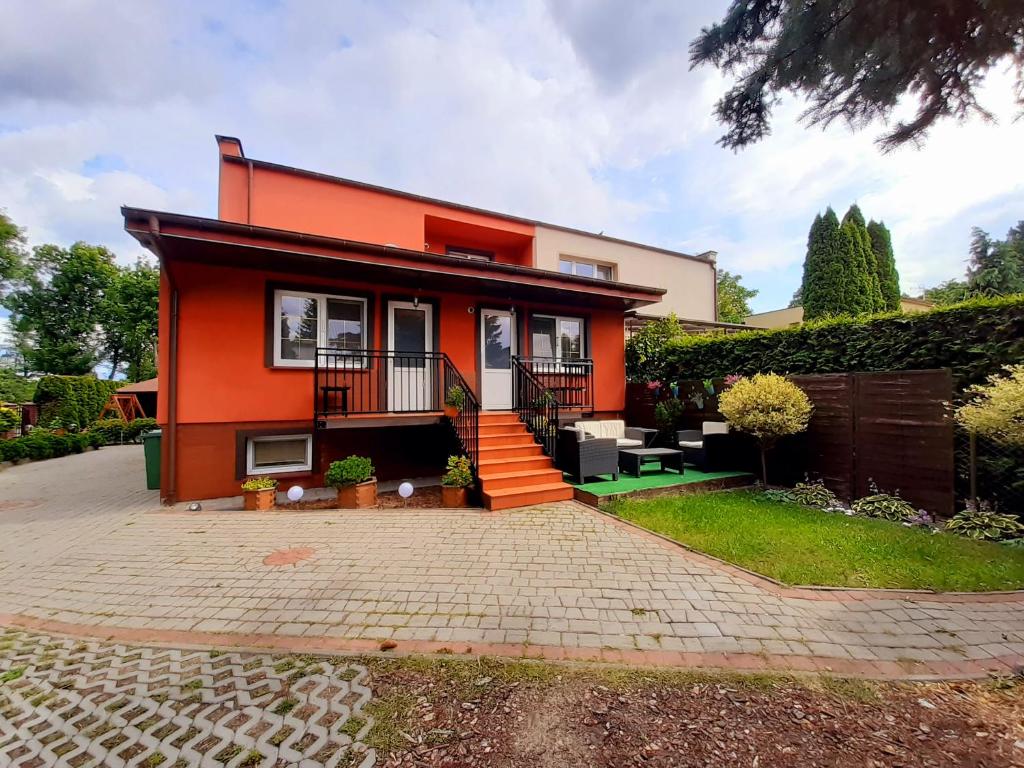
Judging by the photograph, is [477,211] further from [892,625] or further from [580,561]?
[892,625]

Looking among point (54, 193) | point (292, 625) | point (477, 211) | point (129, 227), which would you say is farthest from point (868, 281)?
point (54, 193)

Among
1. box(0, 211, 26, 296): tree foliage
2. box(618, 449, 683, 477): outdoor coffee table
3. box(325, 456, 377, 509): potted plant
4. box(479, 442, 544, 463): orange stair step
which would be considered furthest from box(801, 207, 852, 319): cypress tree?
box(0, 211, 26, 296): tree foliage

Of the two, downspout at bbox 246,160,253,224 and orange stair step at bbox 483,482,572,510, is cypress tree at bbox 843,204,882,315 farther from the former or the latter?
downspout at bbox 246,160,253,224

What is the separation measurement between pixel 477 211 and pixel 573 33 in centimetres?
746

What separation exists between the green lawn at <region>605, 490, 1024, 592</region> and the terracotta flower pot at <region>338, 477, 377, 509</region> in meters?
3.83

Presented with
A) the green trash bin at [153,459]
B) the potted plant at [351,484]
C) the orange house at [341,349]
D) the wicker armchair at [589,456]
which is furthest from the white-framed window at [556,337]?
the green trash bin at [153,459]

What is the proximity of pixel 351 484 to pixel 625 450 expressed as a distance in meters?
4.83

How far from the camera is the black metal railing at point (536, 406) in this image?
23.9ft

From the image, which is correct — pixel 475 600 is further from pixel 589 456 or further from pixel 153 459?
pixel 153 459

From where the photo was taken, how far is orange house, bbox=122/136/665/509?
650 cm

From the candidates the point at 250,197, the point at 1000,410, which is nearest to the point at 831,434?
the point at 1000,410

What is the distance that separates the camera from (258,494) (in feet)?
20.4

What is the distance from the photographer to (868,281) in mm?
15016

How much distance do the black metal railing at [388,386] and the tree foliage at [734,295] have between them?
26.2 m
